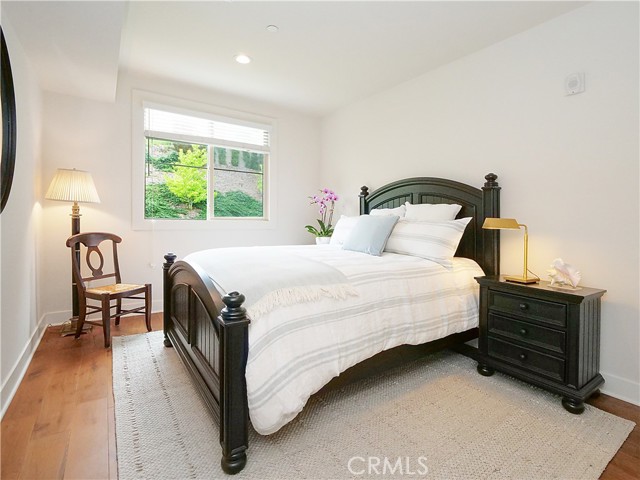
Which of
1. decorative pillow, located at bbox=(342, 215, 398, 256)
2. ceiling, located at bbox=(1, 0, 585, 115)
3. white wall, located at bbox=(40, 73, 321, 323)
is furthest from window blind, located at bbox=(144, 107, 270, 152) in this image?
decorative pillow, located at bbox=(342, 215, 398, 256)

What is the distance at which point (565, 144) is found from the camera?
2.34 metres

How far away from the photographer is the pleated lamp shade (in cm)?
296

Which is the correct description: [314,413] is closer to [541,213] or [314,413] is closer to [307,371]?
[307,371]

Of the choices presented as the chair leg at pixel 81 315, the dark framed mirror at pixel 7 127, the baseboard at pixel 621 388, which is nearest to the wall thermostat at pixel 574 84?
the baseboard at pixel 621 388

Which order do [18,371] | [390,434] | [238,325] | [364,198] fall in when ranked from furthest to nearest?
1. [364,198]
2. [18,371]
3. [390,434]
4. [238,325]

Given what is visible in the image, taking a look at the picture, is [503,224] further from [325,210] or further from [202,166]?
[202,166]

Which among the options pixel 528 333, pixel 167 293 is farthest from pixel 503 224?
pixel 167 293

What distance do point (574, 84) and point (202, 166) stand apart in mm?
3651

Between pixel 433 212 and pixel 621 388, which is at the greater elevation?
pixel 433 212

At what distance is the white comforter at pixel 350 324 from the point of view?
147 centimetres

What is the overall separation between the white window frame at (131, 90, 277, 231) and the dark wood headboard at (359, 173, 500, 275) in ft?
6.16

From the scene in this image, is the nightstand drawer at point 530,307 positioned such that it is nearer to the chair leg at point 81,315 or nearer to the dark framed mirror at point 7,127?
the dark framed mirror at point 7,127

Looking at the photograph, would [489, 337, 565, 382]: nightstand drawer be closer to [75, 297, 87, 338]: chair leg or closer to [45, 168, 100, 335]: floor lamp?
[75, 297, 87, 338]: chair leg

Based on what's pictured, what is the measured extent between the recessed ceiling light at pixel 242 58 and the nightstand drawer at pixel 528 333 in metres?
2.94
